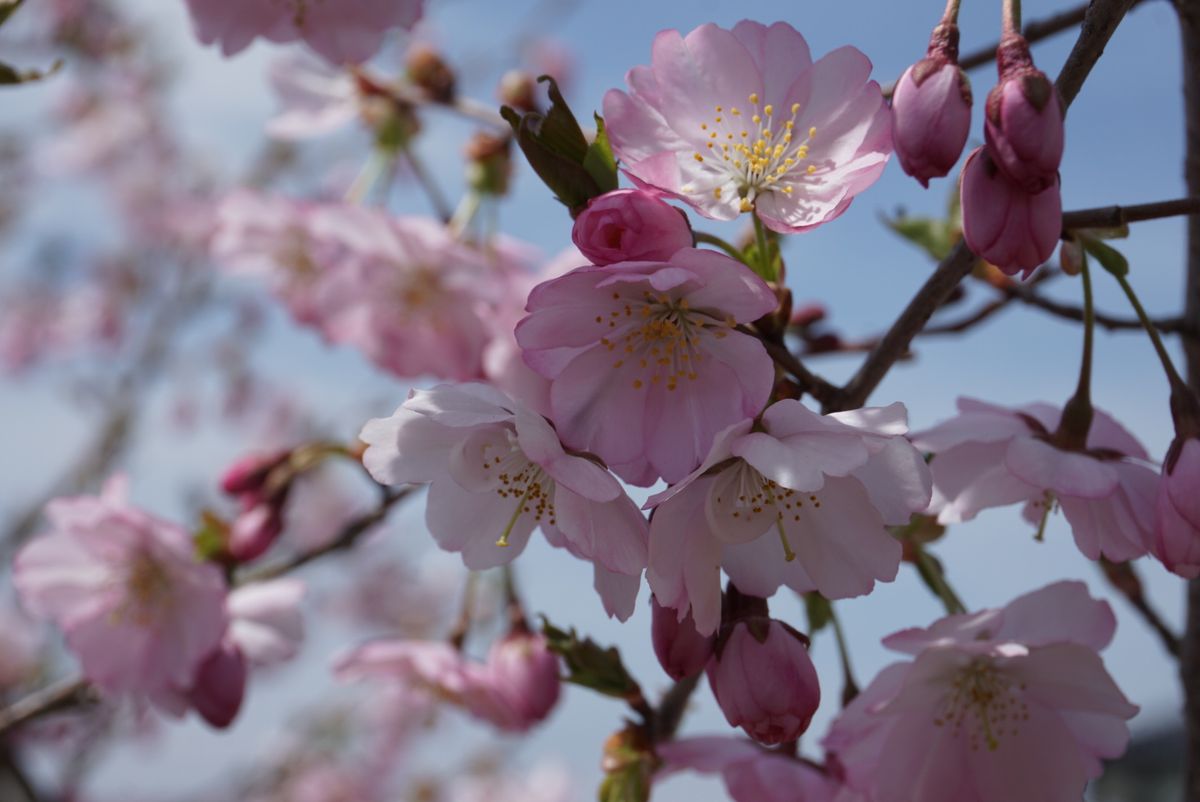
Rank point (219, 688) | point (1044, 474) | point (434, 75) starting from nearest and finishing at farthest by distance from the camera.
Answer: point (1044, 474), point (219, 688), point (434, 75)

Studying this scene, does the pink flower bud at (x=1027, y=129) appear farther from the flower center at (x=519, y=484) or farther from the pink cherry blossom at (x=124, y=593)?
the pink cherry blossom at (x=124, y=593)

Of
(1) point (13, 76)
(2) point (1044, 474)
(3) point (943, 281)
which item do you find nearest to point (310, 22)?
(1) point (13, 76)

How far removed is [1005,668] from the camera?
3.36ft

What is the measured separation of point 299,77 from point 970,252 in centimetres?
193

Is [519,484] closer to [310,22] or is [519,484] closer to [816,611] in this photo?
[816,611]

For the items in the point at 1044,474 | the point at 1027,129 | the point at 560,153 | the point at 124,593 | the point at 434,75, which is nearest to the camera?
the point at 1027,129

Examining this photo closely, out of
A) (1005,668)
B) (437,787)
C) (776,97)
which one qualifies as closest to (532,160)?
(776,97)

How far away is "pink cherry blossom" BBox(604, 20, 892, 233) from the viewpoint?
920 mm

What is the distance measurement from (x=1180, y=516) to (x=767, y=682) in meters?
0.37

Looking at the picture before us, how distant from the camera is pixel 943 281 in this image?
0.88 meters

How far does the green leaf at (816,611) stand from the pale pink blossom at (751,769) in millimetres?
164

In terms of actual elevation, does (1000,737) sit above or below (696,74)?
below

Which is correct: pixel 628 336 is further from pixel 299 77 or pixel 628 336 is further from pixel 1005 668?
pixel 299 77

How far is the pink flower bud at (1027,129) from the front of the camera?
2.42 feet
